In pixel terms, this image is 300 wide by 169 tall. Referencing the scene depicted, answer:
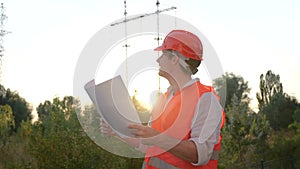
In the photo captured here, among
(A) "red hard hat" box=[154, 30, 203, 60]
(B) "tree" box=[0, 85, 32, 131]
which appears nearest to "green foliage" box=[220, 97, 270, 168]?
(A) "red hard hat" box=[154, 30, 203, 60]

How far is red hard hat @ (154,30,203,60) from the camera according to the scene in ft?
9.20

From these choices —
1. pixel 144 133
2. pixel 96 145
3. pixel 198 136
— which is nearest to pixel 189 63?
pixel 198 136

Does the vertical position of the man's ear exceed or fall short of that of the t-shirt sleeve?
it exceeds it

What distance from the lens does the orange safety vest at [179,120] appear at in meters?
A: 2.71

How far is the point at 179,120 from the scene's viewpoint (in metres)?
2.73

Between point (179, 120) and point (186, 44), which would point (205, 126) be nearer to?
point (179, 120)

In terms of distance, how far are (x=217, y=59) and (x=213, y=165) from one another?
60 cm

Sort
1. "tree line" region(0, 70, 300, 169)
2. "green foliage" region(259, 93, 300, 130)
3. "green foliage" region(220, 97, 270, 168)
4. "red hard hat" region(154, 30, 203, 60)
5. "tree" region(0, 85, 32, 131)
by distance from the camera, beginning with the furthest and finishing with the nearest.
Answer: "tree" region(0, 85, 32, 131), "green foliage" region(259, 93, 300, 130), "green foliage" region(220, 97, 270, 168), "tree line" region(0, 70, 300, 169), "red hard hat" region(154, 30, 203, 60)

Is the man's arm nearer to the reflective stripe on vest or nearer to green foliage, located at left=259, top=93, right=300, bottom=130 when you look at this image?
the reflective stripe on vest

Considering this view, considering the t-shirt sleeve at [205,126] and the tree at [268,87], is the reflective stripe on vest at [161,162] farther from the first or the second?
the tree at [268,87]

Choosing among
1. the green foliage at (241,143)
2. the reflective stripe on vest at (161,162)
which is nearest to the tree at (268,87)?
the green foliage at (241,143)

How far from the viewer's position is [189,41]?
111 inches

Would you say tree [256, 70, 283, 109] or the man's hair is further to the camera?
tree [256, 70, 283, 109]

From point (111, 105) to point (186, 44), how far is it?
0.53m
